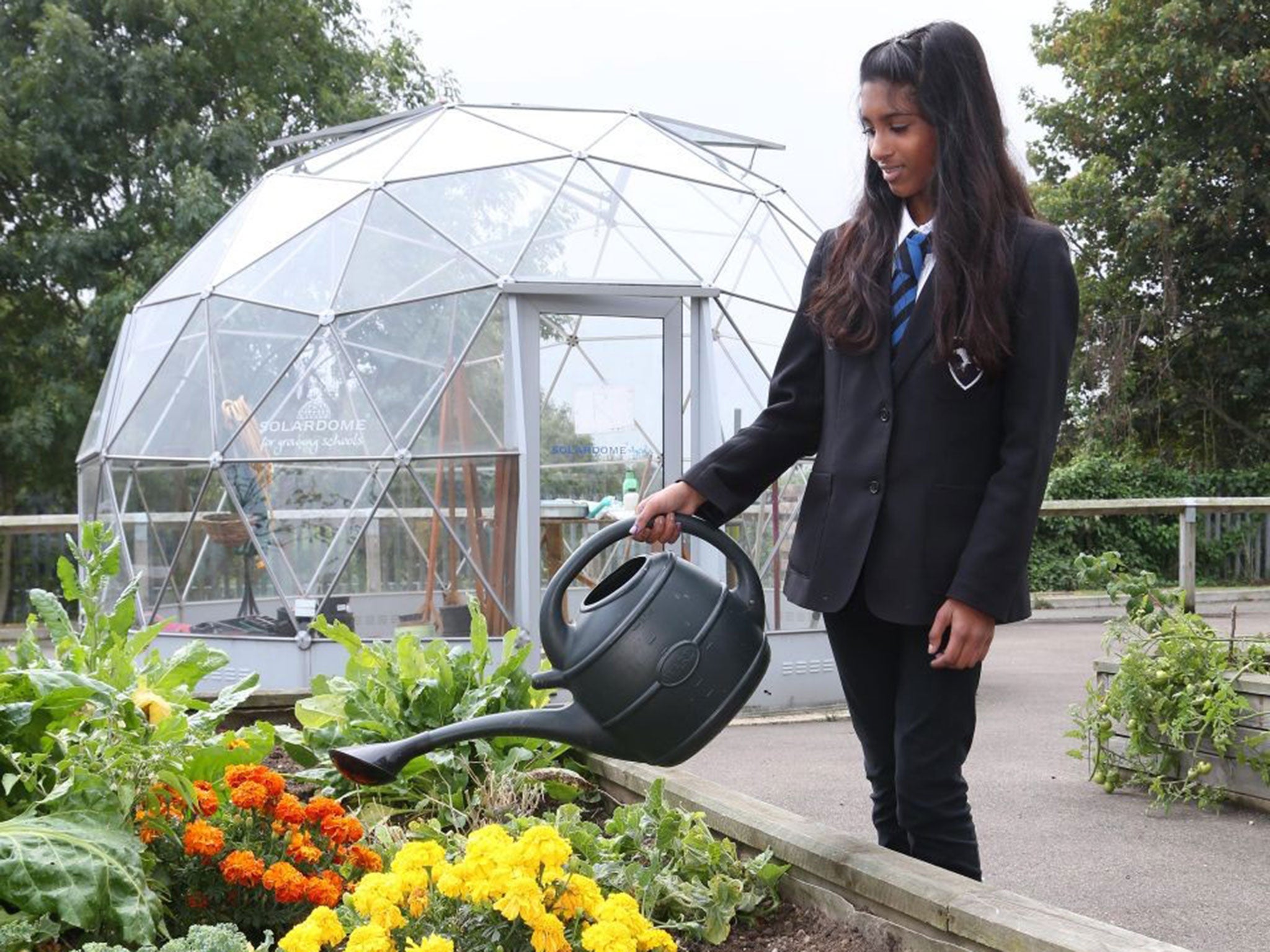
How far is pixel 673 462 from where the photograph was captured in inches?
327

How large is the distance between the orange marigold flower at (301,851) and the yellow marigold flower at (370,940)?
0.57 m

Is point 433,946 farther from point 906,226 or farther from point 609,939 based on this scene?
point 906,226

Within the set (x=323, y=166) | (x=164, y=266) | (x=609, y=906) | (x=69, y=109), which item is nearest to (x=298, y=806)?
(x=609, y=906)

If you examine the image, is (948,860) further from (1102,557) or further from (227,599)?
(227,599)

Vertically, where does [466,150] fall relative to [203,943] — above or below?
above

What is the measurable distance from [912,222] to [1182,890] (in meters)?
2.41

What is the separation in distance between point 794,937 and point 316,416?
6.23 metres

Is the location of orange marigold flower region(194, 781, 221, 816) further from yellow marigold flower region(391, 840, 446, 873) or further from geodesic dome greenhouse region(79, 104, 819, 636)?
geodesic dome greenhouse region(79, 104, 819, 636)

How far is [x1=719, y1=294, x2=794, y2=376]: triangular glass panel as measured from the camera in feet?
27.7

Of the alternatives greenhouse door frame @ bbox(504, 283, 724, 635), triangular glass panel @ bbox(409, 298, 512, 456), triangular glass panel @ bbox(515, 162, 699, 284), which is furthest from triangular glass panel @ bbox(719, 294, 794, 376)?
triangular glass panel @ bbox(409, 298, 512, 456)

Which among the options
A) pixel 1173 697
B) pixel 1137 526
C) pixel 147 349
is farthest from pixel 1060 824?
pixel 1137 526

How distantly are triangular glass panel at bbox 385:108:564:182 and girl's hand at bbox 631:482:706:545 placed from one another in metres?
6.48

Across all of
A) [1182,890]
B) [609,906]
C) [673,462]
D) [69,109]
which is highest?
[69,109]

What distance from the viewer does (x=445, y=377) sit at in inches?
313
